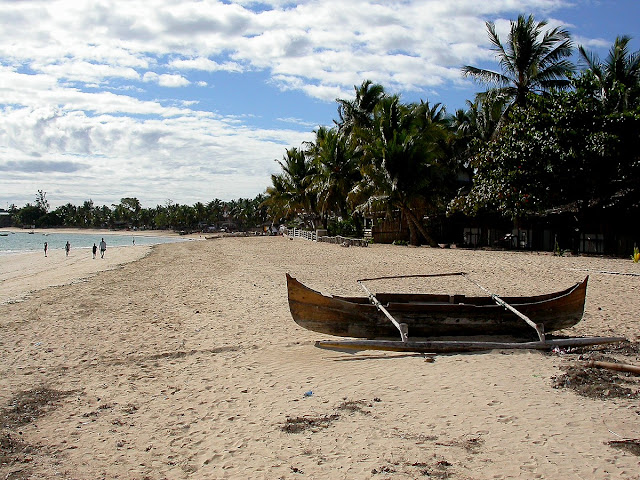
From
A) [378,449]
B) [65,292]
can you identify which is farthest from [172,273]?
[378,449]

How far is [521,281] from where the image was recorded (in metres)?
14.5

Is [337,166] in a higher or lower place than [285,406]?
higher

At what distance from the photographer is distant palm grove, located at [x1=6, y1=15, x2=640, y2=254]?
21172mm

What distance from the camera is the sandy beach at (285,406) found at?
412 cm

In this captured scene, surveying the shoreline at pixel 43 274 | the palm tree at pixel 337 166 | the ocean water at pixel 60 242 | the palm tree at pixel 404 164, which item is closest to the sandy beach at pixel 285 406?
the shoreline at pixel 43 274

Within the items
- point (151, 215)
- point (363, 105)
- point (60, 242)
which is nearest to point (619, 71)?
point (363, 105)

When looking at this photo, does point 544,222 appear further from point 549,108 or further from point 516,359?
point 516,359

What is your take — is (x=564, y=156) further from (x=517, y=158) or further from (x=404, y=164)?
(x=404, y=164)

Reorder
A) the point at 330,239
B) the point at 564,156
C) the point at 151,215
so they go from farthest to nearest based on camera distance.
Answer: the point at 151,215 < the point at 330,239 < the point at 564,156

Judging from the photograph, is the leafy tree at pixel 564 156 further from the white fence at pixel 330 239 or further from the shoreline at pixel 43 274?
the shoreline at pixel 43 274

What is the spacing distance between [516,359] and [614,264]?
13.4m

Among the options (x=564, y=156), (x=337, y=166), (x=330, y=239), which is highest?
(x=337, y=166)

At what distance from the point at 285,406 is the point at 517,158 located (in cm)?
2034

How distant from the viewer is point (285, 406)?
5.49m
